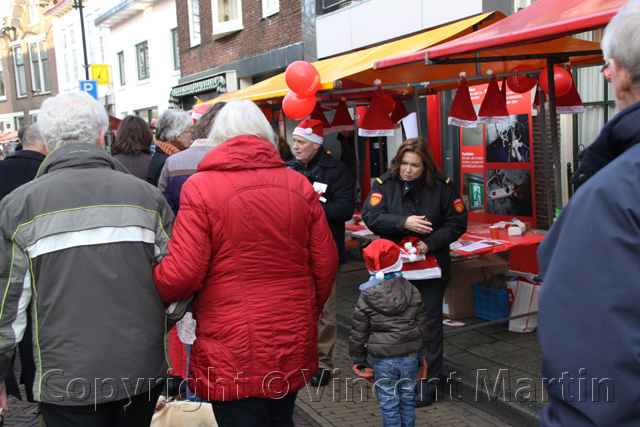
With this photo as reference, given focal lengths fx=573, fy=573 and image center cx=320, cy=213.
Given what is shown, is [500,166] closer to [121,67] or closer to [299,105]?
[299,105]

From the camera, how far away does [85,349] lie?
81.2 inches

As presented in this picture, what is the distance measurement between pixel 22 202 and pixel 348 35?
A: 9394 millimetres

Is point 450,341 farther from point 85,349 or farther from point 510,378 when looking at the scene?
point 85,349

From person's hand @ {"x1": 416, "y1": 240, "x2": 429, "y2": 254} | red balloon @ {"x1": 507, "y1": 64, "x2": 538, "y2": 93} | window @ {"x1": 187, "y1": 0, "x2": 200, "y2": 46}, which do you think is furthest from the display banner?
window @ {"x1": 187, "y1": 0, "x2": 200, "y2": 46}

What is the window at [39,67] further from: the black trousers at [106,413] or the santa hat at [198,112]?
the black trousers at [106,413]

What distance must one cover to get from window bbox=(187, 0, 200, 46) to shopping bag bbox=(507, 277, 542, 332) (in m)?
14.0

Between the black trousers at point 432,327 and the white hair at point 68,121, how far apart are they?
2451 mm

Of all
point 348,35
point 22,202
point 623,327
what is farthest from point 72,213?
point 348,35

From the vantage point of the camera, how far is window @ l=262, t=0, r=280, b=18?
43.0ft

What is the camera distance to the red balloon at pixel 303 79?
17.2 feet

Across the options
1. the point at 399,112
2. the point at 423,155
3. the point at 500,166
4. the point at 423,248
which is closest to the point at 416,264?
the point at 423,248

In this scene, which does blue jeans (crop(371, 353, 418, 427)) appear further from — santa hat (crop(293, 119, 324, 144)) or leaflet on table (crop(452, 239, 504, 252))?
santa hat (crop(293, 119, 324, 144))

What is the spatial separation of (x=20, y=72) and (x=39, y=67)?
10.7 feet

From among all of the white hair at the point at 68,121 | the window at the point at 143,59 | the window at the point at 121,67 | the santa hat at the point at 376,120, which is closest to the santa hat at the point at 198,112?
the santa hat at the point at 376,120
